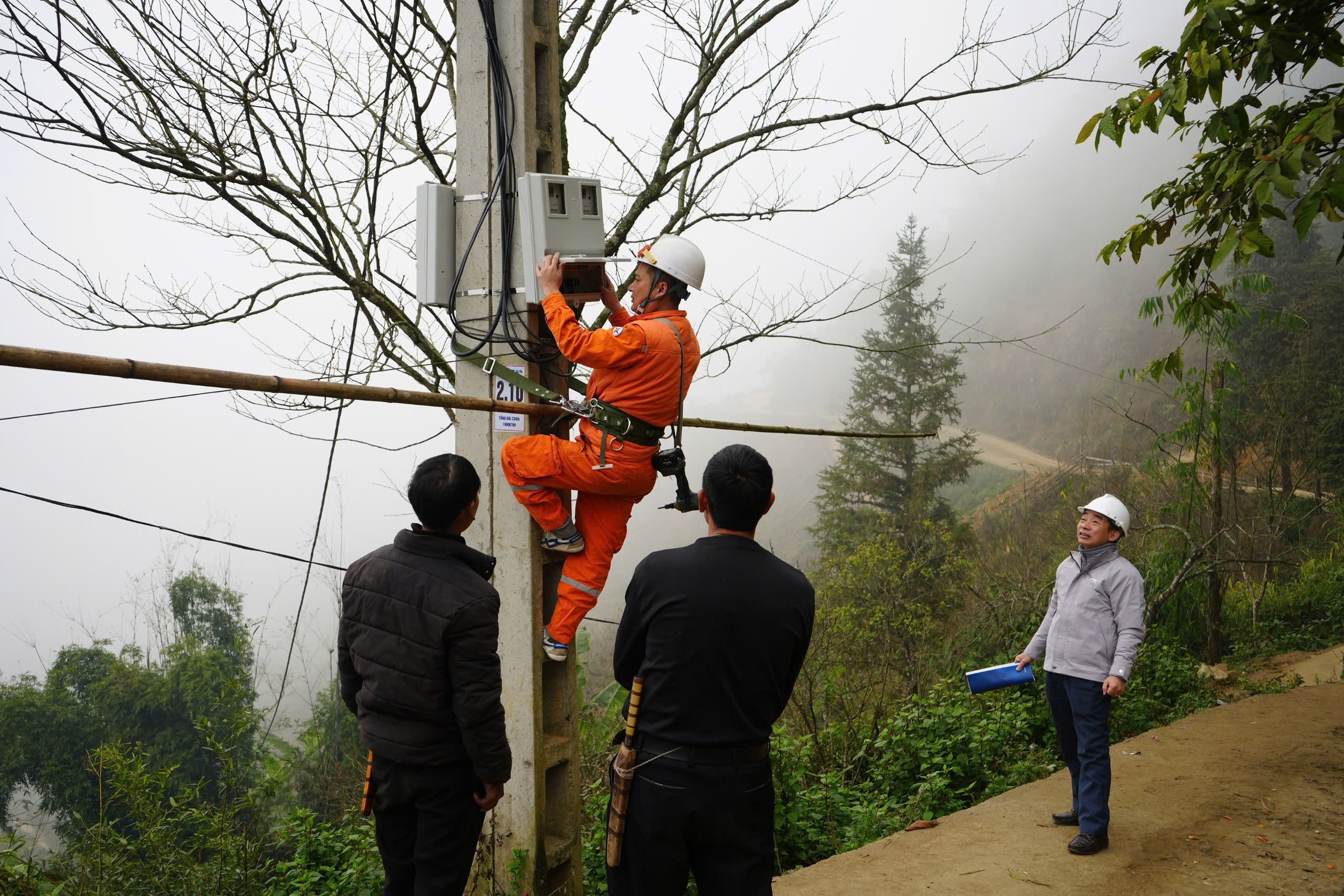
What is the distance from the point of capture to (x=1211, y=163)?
5520mm

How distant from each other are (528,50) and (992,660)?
8.82 m

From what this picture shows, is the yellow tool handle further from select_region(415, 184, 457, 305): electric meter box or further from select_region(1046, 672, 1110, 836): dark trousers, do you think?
select_region(1046, 672, 1110, 836): dark trousers

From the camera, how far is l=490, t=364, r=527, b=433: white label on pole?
4.09m

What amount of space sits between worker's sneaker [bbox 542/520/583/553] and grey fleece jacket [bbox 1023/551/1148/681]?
109 inches

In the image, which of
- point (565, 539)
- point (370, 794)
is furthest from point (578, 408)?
point (370, 794)

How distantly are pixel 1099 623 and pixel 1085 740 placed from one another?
632 mm

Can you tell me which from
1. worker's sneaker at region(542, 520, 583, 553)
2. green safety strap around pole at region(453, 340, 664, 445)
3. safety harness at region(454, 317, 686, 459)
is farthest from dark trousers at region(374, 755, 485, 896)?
green safety strap around pole at region(453, 340, 664, 445)

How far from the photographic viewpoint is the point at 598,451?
381 centimetres

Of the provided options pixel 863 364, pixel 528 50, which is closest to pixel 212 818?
pixel 528 50

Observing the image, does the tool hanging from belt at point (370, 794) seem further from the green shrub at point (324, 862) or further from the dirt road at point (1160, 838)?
the dirt road at point (1160, 838)

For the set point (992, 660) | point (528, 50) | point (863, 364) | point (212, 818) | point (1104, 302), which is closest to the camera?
point (528, 50)

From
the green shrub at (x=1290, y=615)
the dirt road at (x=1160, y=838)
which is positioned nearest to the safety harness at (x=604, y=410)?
the dirt road at (x=1160, y=838)

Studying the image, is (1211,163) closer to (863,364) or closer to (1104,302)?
(863,364)

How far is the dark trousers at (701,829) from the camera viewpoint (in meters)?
2.66
